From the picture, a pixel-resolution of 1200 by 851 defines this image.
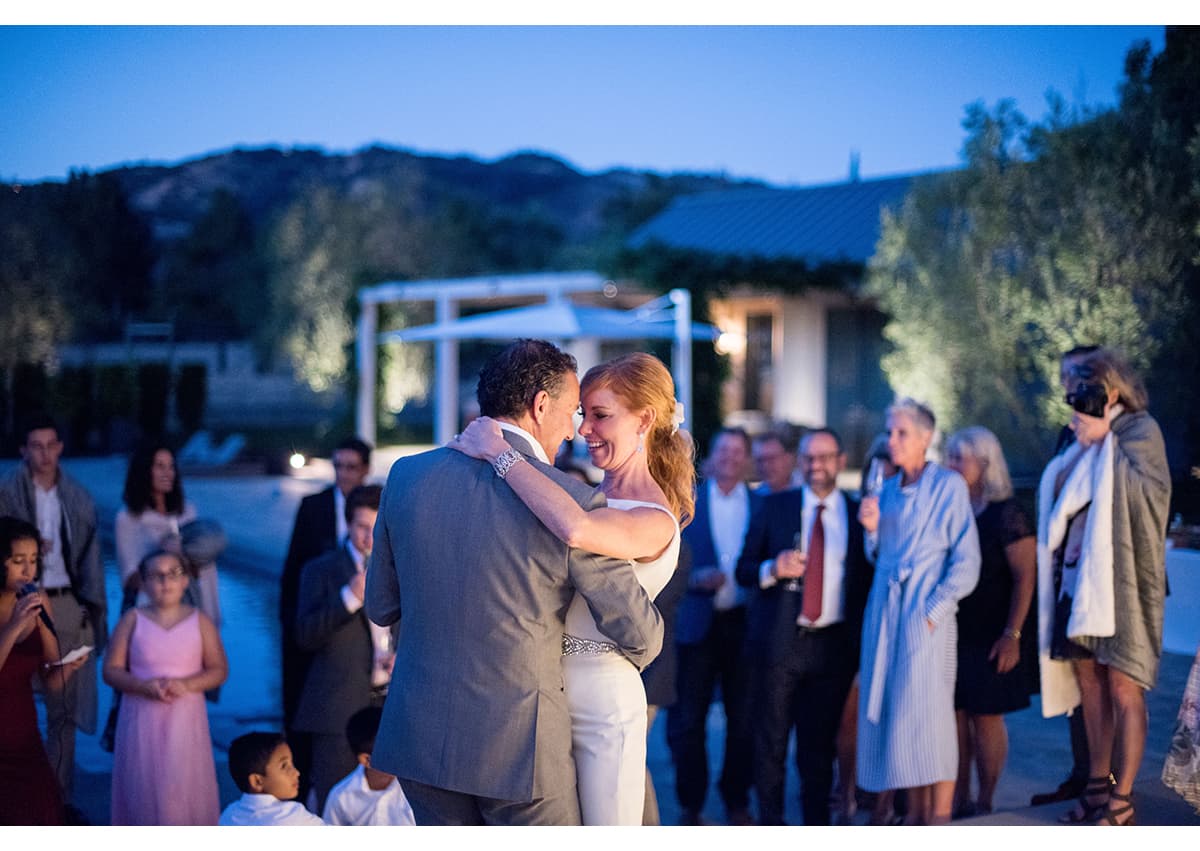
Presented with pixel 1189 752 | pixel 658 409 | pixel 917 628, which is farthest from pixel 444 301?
pixel 658 409

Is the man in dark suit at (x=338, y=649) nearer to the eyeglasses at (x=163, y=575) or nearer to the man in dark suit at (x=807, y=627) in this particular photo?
the eyeglasses at (x=163, y=575)

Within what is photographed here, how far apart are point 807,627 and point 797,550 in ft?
0.92

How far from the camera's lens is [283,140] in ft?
48.8

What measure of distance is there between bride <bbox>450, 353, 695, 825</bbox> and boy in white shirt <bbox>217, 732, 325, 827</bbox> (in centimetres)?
125

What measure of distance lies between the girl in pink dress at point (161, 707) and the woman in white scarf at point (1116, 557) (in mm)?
3025

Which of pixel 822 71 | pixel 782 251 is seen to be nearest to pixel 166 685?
pixel 822 71

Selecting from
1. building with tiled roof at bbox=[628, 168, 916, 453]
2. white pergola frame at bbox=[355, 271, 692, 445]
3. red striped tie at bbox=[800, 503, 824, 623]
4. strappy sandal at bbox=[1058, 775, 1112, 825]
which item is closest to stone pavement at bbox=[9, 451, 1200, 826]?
strappy sandal at bbox=[1058, 775, 1112, 825]

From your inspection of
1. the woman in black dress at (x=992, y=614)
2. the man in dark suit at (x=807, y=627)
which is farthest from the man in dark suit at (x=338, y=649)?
the woman in black dress at (x=992, y=614)

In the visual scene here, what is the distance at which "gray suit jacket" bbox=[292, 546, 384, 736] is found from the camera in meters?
4.36

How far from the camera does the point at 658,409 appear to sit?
3.11 m

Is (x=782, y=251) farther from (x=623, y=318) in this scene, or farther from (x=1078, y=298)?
(x=1078, y=298)

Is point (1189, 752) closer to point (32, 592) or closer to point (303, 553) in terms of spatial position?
point (303, 553)

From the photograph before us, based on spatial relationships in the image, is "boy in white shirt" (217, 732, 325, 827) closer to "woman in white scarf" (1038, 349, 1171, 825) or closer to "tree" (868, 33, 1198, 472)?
"woman in white scarf" (1038, 349, 1171, 825)
